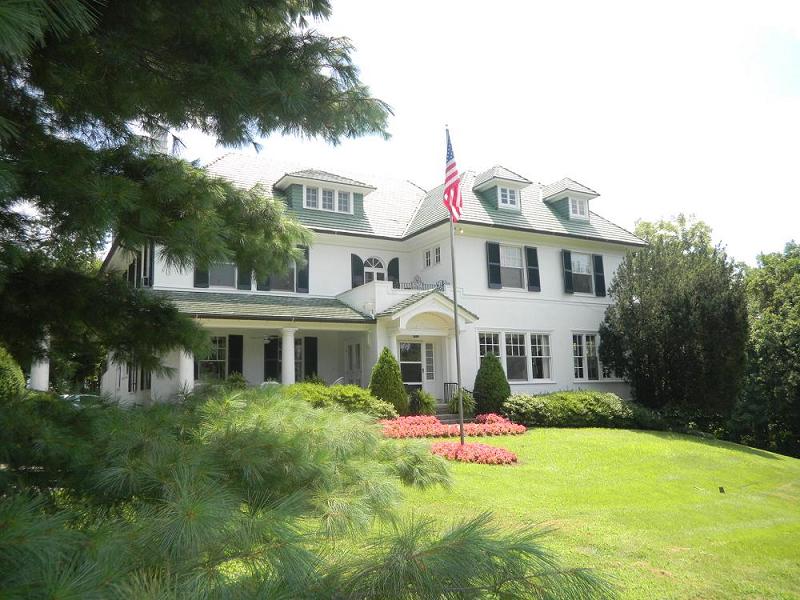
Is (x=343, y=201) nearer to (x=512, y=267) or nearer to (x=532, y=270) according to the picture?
(x=512, y=267)

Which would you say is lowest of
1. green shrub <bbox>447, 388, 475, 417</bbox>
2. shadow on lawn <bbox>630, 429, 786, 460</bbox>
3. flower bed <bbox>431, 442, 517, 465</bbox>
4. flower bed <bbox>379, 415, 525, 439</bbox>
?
shadow on lawn <bbox>630, 429, 786, 460</bbox>

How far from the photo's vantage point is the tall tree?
4184 millimetres

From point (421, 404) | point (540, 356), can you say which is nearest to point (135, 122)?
point (421, 404)

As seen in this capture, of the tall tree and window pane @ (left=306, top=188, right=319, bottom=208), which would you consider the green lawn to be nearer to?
the tall tree

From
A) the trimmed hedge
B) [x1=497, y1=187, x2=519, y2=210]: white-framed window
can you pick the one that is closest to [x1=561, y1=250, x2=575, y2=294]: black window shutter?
[x1=497, y1=187, x2=519, y2=210]: white-framed window

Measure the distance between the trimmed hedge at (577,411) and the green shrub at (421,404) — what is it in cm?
239

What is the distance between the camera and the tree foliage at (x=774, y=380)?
21.8m

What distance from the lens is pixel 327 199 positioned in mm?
22250

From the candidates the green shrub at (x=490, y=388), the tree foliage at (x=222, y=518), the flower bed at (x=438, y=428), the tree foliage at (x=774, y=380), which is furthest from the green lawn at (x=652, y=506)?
the tree foliage at (x=774, y=380)

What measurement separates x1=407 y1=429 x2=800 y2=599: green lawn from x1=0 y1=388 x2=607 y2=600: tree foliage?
3.64 ft

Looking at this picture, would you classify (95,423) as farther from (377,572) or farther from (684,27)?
(684,27)

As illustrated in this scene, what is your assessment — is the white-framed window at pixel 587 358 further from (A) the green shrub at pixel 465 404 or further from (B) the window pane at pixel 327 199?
(B) the window pane at pixel 327 199

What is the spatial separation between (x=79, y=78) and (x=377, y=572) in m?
4.27

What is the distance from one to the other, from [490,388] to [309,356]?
264 inches
